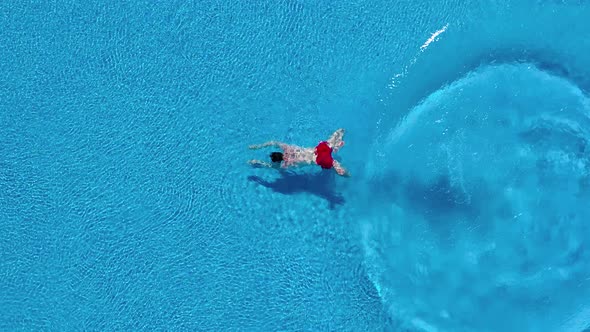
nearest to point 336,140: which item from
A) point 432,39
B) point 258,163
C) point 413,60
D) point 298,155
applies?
point 298,155

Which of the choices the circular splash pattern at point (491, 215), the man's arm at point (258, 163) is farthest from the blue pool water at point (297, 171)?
the man's arm at point (258, 163)

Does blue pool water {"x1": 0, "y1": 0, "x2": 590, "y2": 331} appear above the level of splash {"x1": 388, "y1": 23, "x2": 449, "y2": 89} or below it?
below

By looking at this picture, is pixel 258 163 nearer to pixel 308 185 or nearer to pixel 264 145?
pixel 264 145

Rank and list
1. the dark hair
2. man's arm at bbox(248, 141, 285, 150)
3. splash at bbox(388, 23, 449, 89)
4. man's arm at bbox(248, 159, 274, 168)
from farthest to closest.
A: splash at bbox(388, 23, 449, 89) → man's arm at bbox(248, 159, 274, 168) → man's arm at bbox(248, 141, 285, 150) → the dark hair

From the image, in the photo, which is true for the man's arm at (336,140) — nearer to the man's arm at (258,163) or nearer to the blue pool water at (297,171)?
the blue pool water at (297,171)

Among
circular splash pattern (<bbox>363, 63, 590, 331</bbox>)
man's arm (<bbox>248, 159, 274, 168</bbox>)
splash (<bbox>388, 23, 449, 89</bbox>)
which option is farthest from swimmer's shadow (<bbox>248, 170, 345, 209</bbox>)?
splash (<bbox>388, 23, 449, 89</bbox>)

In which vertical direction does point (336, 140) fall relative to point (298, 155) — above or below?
above

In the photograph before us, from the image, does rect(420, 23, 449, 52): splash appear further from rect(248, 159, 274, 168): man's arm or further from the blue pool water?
rect(248, 159, 274, 168): man's arm

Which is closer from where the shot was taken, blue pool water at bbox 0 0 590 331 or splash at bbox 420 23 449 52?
blue pool water at bbox 0 0 590 331
